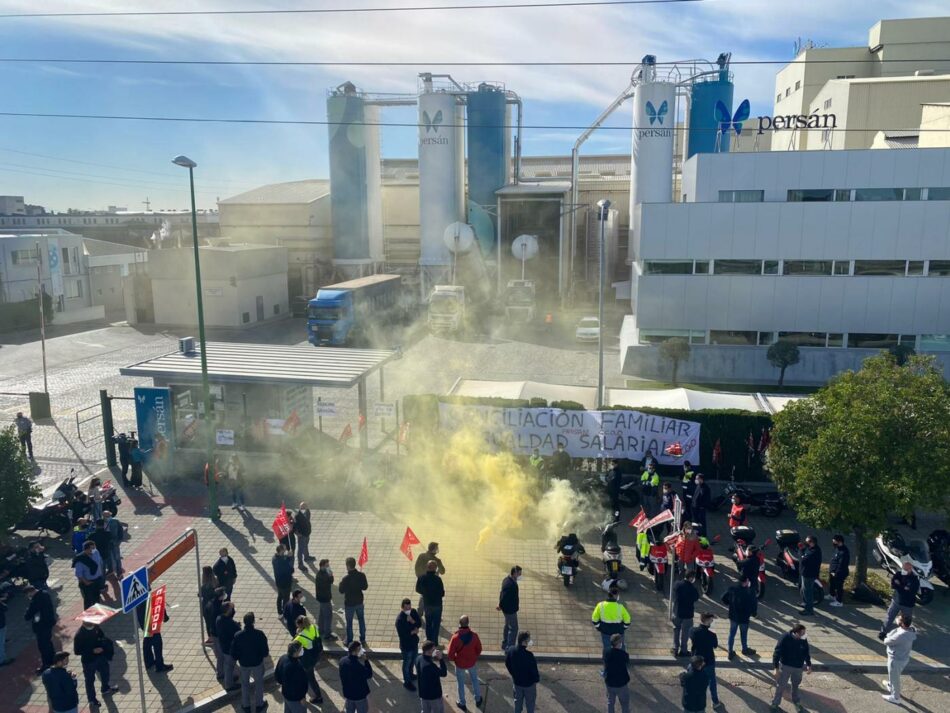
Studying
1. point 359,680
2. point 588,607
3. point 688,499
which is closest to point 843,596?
point 688,499

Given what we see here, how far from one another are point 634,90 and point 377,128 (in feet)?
60.1

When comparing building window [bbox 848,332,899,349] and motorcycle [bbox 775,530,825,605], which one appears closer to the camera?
motorcycle [bbox 775,530,825,605]

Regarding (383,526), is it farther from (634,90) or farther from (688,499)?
(634,90)

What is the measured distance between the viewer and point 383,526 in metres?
16.0

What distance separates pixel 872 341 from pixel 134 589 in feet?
94.7

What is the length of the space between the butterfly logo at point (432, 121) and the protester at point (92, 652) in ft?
143

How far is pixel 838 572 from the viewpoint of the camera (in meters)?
12.5

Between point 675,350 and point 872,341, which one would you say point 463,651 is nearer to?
point 675,350

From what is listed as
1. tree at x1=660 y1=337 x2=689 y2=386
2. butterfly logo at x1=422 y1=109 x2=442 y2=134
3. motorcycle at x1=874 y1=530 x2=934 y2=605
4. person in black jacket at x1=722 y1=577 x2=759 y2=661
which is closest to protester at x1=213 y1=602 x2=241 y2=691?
person in black jacket at x1=722 y1=577 x2=759 y2=661

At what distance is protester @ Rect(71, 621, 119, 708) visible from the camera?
385 inches

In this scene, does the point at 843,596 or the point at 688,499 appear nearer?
the point at 843,596

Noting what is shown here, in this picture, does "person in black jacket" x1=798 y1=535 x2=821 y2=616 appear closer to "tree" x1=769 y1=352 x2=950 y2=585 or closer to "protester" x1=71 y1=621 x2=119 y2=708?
"tree" x1=769 y1=352 x2=950 y2=585

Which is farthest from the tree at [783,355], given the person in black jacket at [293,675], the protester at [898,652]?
the person in black jacket at [293,675]

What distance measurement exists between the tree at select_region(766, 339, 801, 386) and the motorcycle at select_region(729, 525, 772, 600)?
1447 centimetres
